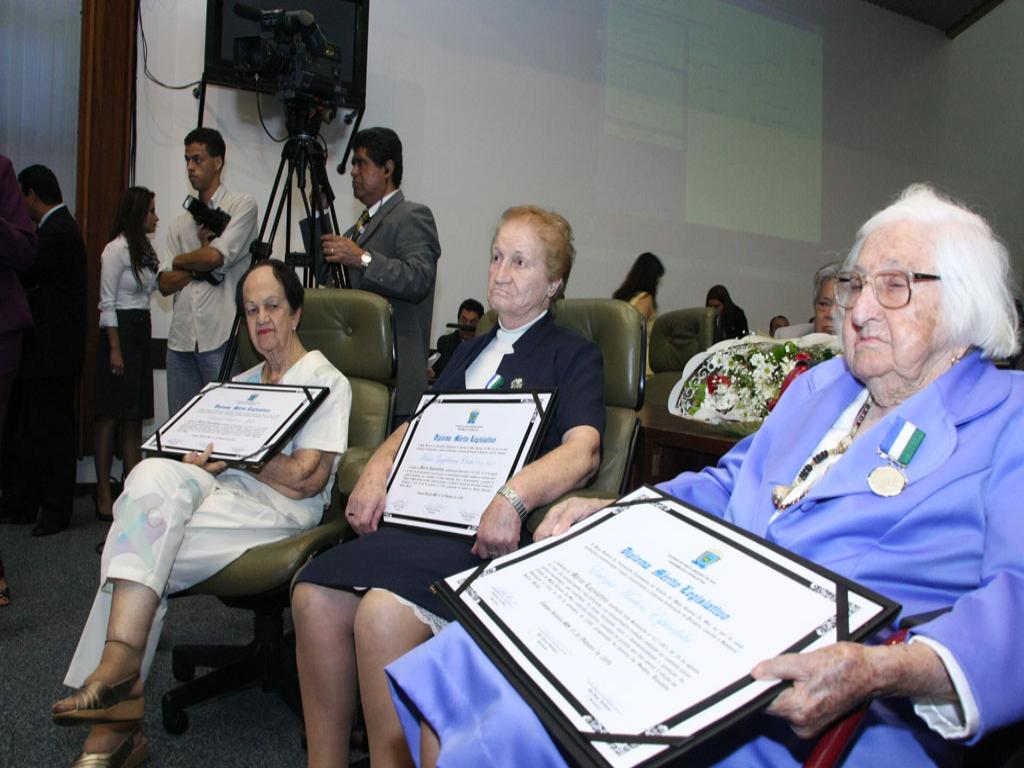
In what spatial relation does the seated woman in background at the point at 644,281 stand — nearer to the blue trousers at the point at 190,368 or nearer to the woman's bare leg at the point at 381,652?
the blue trousers at the point at 190,368

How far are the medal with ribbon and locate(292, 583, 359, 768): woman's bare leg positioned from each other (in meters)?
0.92

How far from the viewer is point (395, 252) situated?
8.76 feet

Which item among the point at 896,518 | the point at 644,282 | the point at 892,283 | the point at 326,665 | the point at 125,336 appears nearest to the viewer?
the point at 896,518

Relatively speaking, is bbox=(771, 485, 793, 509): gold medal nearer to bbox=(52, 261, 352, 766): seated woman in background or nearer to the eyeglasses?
the eyeglasses

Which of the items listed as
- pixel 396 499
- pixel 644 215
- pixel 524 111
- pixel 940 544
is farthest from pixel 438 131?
pixel 940 544

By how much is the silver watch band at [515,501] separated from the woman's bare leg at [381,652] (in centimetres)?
25

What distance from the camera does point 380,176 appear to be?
2779 millimetres

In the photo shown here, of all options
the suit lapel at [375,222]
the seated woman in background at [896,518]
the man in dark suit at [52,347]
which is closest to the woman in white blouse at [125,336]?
the man in dark suit at [52,347]

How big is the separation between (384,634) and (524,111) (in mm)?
4499

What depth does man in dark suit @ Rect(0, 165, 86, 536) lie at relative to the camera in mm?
3211

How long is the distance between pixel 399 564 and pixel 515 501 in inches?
9.0

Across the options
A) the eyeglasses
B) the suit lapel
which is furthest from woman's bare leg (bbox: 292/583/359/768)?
the suit lapel

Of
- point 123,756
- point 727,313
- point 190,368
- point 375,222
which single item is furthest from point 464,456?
point 727,313

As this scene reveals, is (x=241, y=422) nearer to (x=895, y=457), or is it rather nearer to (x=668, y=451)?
(x=668, y=451)
